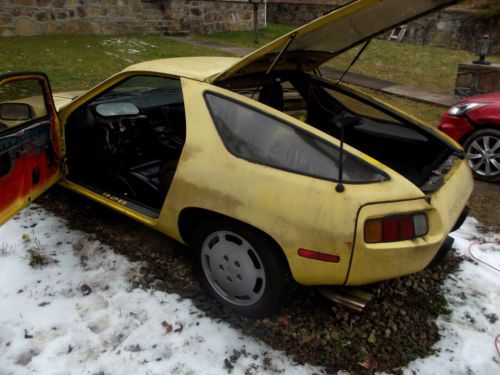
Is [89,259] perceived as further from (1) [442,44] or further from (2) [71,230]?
(1) [442,44]

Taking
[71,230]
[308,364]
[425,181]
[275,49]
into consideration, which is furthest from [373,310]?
[71,230]

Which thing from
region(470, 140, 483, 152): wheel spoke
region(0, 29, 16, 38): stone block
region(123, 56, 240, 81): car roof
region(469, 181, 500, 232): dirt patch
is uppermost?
region(123, 56, 240, 81): car roof

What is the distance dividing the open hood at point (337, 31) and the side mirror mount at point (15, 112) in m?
1.35

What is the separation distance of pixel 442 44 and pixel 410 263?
16.4 metres

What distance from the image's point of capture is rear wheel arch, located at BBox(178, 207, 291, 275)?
8.12ft

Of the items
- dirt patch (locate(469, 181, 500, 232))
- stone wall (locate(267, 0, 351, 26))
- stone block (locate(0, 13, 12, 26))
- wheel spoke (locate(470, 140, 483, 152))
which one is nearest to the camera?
dirt patch (locate(469, 181, 500, 232))

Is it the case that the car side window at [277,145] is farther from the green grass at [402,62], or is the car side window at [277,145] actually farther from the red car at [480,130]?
the green grass at [402,62]

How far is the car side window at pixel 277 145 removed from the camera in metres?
2.35

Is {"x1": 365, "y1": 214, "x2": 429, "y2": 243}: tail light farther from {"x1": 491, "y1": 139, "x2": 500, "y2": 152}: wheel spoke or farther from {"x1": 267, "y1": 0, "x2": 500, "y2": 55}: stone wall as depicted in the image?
{"x1": 267, "y1": 0, "x2": 500, "y2": 55}: stone wall

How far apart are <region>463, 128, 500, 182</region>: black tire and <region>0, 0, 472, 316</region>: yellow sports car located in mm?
2179

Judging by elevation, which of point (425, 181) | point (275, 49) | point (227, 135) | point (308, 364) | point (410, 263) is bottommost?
point (308, 364)

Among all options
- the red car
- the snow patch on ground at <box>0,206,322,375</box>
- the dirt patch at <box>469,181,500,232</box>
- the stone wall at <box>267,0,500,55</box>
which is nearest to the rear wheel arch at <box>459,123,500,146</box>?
the red car

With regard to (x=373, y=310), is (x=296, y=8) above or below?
above

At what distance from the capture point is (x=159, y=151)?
3.91 metres
